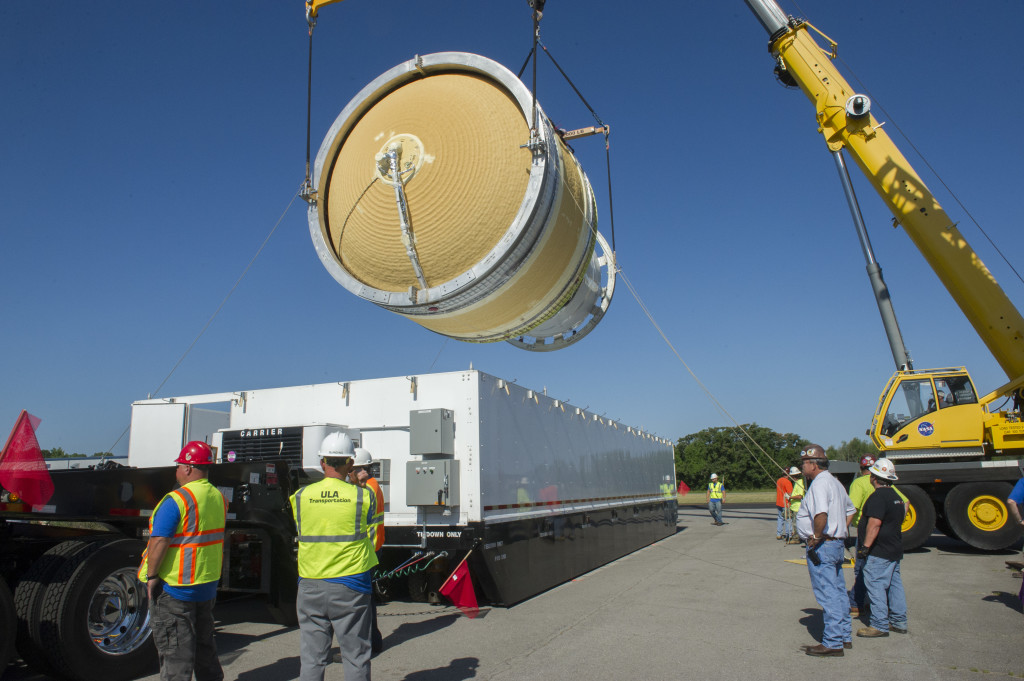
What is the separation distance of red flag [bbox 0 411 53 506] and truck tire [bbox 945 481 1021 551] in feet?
44.8

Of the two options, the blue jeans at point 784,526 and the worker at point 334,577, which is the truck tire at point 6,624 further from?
the blue jeans at point 784,526

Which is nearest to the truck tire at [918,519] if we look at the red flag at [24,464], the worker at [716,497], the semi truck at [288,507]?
the semi truck at [288,507]

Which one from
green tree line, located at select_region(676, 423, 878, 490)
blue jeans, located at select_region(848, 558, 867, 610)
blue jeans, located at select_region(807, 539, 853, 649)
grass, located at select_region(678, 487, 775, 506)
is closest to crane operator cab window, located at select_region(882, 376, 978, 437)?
blue jeans, located at select_region(848, 558, 867, 610)

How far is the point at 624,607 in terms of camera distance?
7641mm

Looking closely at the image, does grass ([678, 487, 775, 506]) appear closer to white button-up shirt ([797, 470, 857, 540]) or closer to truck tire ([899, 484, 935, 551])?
truck tire ([899, 484, 935, 551])

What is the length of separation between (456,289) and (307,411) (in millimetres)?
3356

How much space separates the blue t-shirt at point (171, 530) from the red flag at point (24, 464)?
1.80m

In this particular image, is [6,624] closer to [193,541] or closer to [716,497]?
[193,541]

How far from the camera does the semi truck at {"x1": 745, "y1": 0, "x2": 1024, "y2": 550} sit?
11.0 meters

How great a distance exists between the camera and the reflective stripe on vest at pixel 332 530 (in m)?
3.83

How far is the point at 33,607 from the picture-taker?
4594 mm

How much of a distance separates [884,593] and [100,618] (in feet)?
21.6

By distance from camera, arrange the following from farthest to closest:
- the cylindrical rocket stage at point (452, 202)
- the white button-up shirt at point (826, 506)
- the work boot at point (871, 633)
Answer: the work boot at point (871, 633) → the cylindrical rocket stage at point (452, 202) → the white button-up shirt at point (826, 506)

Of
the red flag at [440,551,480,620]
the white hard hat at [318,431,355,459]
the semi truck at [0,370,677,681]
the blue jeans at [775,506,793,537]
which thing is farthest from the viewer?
the blue jeans at [775,506,793,537]
